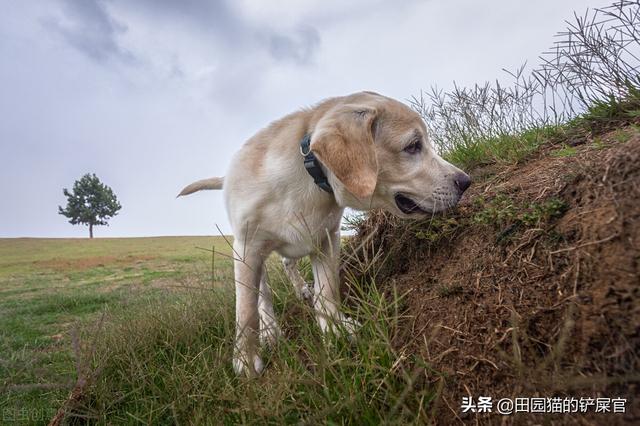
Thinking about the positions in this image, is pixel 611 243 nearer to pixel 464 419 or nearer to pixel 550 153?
pixel 464 419

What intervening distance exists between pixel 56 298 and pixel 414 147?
9957 mm

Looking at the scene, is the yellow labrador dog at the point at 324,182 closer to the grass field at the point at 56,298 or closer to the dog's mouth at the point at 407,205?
the dog's mouth at the point at 407,205

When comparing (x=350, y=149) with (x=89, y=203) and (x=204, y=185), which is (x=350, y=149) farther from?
(x=89, y=203)

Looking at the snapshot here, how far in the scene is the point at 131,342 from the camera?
9.50 feet

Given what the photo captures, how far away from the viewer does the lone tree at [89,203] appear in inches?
2051

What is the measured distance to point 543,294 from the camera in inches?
58.8

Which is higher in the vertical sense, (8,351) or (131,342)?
(131,342)

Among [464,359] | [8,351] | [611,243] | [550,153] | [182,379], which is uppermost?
[550,153]

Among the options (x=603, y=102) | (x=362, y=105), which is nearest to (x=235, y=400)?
(x=362, y=105)

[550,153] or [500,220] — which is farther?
[550,153]

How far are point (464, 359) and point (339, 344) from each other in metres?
0.59

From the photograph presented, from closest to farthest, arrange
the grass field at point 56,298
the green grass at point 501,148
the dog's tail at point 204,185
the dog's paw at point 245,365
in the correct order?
the dog's paw at point 245,365, the grass field at point 56,298, the green grass at point 501,148, the dog's tail at point 204,185

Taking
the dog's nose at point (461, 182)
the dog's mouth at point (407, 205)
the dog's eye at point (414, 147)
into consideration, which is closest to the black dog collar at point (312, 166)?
the dog's mouth at point (407, 205)

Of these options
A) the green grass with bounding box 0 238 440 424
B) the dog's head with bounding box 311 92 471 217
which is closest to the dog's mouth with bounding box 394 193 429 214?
the dog's head with bounding box 311 92 471 217
